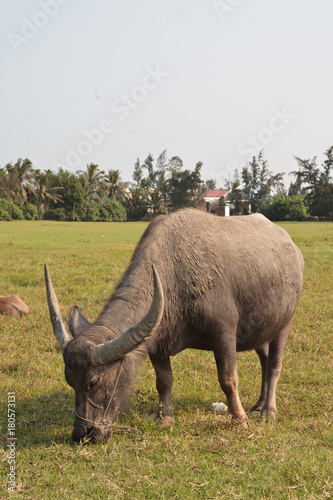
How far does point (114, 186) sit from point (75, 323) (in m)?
64.8

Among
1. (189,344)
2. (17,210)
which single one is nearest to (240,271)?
(189,344)

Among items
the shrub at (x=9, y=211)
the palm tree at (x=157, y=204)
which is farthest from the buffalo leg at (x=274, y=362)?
the shrub at (x=9, y=211)

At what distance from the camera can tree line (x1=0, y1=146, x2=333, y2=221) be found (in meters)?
55.3

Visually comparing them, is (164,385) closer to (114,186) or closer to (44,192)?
(44,192)

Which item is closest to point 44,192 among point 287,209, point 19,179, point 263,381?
point 19,179

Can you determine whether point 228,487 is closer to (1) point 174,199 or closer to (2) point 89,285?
(2) point 89,285

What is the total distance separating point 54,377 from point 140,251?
2419 millimetres

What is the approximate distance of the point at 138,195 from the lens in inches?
2478

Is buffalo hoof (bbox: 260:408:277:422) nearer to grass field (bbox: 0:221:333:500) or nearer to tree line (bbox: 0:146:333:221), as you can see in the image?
grass field (bbox: 0:221:333:500)

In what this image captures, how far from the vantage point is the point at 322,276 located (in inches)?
517

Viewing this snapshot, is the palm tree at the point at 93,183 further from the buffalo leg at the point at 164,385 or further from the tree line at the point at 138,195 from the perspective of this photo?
the buffalo leg at the point at 164,385

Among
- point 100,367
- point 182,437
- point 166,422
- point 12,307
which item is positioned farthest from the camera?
point 12,307

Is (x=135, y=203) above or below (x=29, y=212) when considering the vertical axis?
above

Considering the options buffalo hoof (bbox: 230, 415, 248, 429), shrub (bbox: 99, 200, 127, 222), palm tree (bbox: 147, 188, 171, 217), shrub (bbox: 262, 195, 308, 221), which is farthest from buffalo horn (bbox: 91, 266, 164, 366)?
shrub (bbox: 99, 200, 127, 222)
